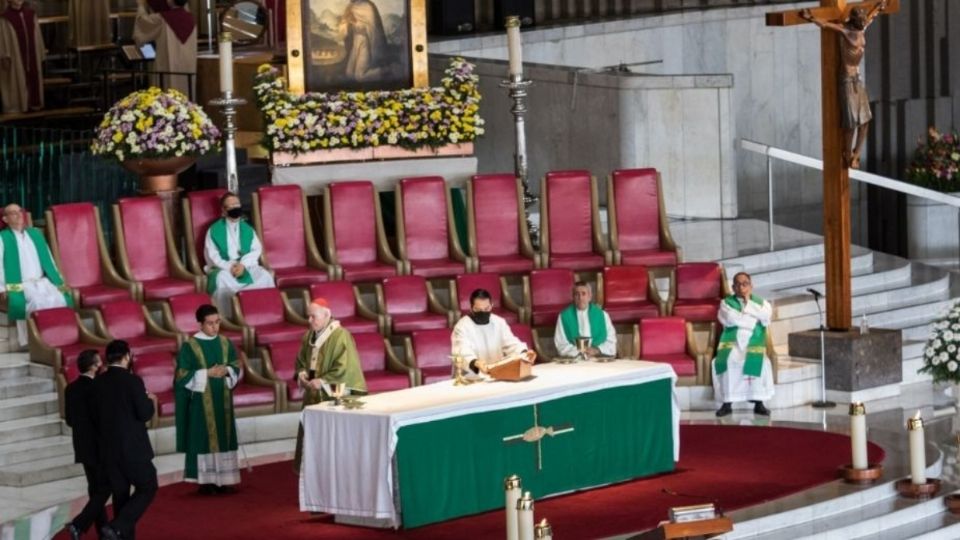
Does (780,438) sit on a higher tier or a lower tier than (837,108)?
lower

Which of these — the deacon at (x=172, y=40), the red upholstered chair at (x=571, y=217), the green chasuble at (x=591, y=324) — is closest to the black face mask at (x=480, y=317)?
the green chasuble at (x=591, y=324)

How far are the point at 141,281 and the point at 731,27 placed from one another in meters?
8.55

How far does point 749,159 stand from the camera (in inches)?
878

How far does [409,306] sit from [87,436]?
172 inches

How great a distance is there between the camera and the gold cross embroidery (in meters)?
13.6

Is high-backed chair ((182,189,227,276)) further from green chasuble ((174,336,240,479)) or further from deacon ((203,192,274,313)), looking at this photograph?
green chasuble ((174,336,240,479))

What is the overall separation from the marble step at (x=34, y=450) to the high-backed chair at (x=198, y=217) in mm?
2128

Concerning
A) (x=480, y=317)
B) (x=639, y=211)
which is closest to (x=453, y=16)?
(x=639, y=211)

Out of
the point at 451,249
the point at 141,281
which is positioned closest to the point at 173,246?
the point at 141,281

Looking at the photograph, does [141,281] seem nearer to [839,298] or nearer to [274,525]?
[274,525]

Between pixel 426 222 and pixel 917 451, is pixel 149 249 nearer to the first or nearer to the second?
pixel 426 222

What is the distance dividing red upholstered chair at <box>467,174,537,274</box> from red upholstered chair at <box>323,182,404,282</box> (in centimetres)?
68

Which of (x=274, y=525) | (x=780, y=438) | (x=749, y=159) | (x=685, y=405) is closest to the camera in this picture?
(x=274, y=525)

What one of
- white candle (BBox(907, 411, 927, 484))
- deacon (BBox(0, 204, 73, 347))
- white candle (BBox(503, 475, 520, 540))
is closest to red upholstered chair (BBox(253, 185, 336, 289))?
deacon (BBox(0, 204, 73, 347))
